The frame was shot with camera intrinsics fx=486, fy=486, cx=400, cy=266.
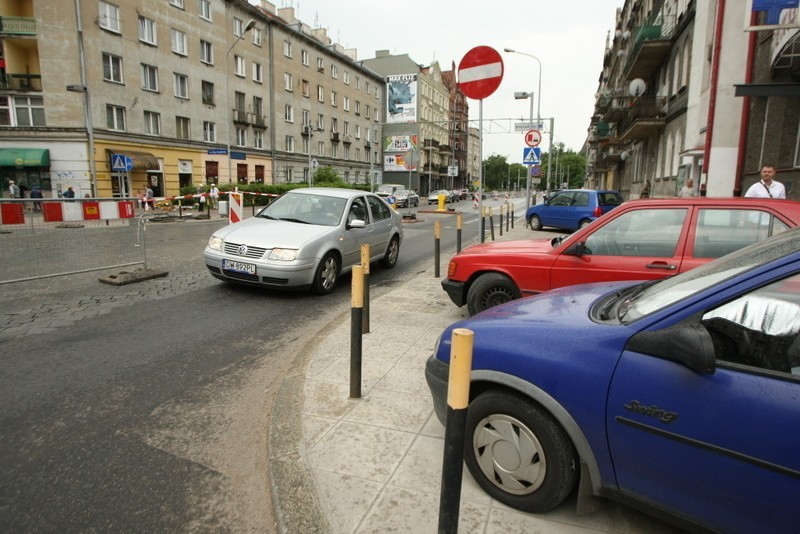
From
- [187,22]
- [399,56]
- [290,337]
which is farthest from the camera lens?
[399,56]

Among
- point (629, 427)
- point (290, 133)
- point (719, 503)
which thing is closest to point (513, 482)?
point (629, 427)

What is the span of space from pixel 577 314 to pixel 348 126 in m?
56.8

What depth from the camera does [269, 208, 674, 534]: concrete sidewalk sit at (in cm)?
234

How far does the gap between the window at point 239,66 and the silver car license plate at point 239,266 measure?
117 ft

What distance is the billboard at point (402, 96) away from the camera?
6406cm

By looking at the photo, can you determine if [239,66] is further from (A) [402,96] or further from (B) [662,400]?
(B) [662,400]

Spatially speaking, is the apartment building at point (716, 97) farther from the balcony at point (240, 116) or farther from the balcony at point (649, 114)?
the balcony at point (240, 116)

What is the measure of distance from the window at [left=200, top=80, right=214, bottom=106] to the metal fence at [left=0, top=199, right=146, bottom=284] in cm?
2964

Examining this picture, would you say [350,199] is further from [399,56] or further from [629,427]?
[399,56]

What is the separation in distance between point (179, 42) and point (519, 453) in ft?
122

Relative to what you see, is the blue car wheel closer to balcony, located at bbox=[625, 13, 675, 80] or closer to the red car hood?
the red car hood

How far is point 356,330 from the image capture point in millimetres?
3541

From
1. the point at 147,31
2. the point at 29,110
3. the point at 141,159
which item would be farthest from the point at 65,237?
the point at 147,31

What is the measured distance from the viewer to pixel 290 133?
44875 mm
